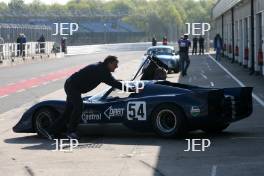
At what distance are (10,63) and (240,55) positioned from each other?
616 inches

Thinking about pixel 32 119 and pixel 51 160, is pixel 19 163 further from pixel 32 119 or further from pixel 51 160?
pixel 32 119

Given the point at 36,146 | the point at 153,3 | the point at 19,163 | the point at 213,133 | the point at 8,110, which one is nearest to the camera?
the point at 19,163

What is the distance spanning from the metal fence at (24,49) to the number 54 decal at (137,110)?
35737 millimetres

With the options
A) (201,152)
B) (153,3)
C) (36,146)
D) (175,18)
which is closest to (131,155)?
(201,152)

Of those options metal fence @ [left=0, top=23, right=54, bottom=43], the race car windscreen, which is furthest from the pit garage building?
metal fence @ [left=0, top=23, right=54, bottom=43]

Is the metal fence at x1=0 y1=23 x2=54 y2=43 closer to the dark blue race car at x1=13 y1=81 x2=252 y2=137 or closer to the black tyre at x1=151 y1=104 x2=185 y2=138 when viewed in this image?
the dark blue race car at x1=13 y1=81 x2=252 y2=137

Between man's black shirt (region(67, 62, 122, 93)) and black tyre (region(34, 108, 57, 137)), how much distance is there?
80 cm

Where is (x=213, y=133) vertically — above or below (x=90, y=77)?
below

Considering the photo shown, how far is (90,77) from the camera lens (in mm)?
11523

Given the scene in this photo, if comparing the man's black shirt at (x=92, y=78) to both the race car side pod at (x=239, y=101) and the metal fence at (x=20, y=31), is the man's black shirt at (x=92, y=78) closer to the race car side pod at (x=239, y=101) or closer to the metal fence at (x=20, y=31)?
the race car side pod at (x=239, y=101)

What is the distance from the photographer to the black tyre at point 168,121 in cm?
1116

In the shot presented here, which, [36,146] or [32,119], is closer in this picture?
[36,146]

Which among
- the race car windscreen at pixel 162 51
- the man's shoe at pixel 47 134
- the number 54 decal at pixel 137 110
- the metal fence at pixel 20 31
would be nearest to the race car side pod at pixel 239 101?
the number 54 decal at pixel 137 110

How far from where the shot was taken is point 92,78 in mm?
11523
